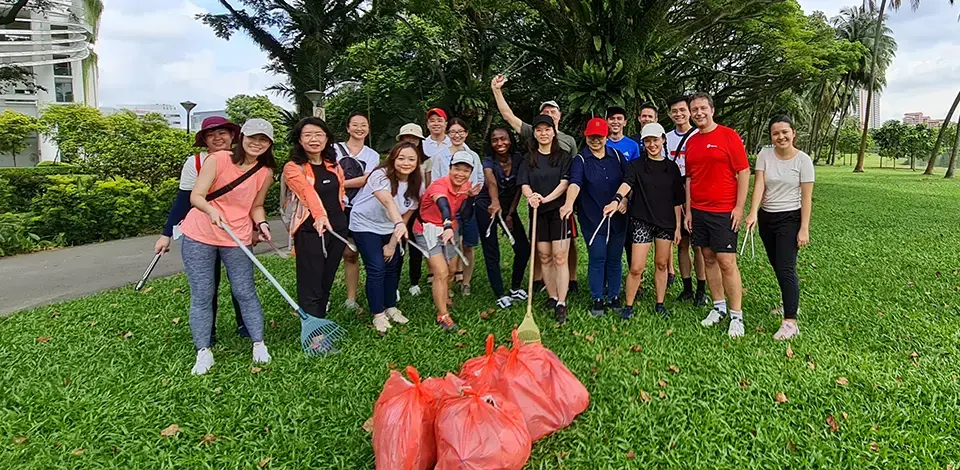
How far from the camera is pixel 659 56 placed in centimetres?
1362

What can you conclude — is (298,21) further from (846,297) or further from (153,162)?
(846,297)

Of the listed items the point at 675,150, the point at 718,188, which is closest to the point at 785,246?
the point at 718,188

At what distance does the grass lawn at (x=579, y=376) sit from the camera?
2.61 m

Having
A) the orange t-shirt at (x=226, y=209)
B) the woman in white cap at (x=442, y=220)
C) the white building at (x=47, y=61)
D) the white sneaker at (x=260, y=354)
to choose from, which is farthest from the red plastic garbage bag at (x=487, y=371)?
the white building at (x=47, y=61)

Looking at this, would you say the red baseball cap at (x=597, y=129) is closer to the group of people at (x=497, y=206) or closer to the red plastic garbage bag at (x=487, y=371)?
the group of people at (x=497, y=206)

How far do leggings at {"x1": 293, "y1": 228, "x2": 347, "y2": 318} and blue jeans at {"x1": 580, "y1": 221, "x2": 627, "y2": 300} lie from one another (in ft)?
6.48

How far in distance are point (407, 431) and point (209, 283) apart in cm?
200

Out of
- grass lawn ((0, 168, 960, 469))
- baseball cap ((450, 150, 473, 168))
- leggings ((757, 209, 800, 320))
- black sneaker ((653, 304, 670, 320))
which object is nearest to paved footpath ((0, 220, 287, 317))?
grass lawn ((0, 168, 960, 469))

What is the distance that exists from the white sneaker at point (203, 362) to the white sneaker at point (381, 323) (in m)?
1.17

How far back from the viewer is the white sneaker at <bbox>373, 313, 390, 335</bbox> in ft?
13.9

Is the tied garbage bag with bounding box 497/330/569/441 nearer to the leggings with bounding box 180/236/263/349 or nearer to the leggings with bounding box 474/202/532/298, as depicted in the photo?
the leggings with bounding box 180/236/263/349

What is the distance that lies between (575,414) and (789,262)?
210 cm

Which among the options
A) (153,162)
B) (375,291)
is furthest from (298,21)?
(375,291)

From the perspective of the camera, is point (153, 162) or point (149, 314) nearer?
point (149, 314)
